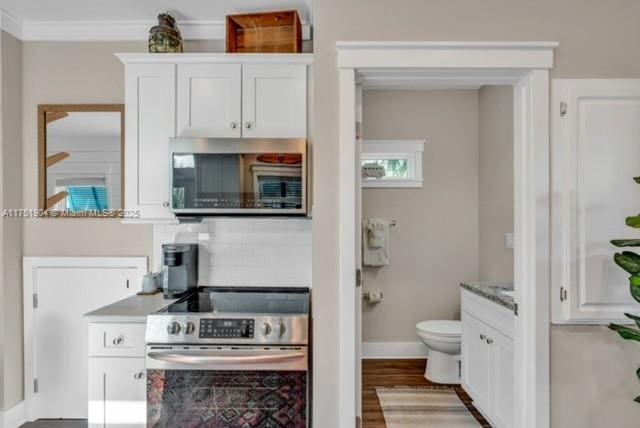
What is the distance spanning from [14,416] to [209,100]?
2332mm

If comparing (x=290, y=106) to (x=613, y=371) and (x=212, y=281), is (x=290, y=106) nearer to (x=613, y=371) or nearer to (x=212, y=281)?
(x=212, y=281)

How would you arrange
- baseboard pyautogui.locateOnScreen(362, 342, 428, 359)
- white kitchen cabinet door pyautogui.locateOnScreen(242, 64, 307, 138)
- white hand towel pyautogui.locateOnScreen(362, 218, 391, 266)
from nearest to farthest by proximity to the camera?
white kitchen cabinet door pyautogui.locateOnScreen(242, 64, 307, 138) → white hand towel pyautogui.locateOnScreen(362, 218, 391, 266) → baseboard pyautogui.locateOnScreen(362, 342, 428, 359)

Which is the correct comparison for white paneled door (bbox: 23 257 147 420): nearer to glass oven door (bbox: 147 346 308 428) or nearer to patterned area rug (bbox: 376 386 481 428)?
glass oven door (bbox: 147 346 308 428)

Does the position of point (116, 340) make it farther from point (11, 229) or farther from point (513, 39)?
point (513, 39)

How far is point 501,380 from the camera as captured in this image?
241 centimetres

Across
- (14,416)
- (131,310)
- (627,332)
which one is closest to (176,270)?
(131,310)

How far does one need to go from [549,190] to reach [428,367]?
7.01ft

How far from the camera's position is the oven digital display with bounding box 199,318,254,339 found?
80.7 inches

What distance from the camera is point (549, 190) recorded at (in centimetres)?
192

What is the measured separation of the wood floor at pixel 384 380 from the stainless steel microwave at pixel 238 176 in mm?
1570

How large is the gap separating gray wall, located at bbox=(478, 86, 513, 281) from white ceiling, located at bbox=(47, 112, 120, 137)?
9.50ft

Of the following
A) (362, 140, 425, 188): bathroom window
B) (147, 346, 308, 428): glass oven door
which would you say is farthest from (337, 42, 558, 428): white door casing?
(362, 140, 425, 188): bathroom window

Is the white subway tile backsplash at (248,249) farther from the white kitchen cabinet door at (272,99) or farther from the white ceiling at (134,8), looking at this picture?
the white ceiling at (134,8)

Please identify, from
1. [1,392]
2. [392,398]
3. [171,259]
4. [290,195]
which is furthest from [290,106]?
[1,392]
